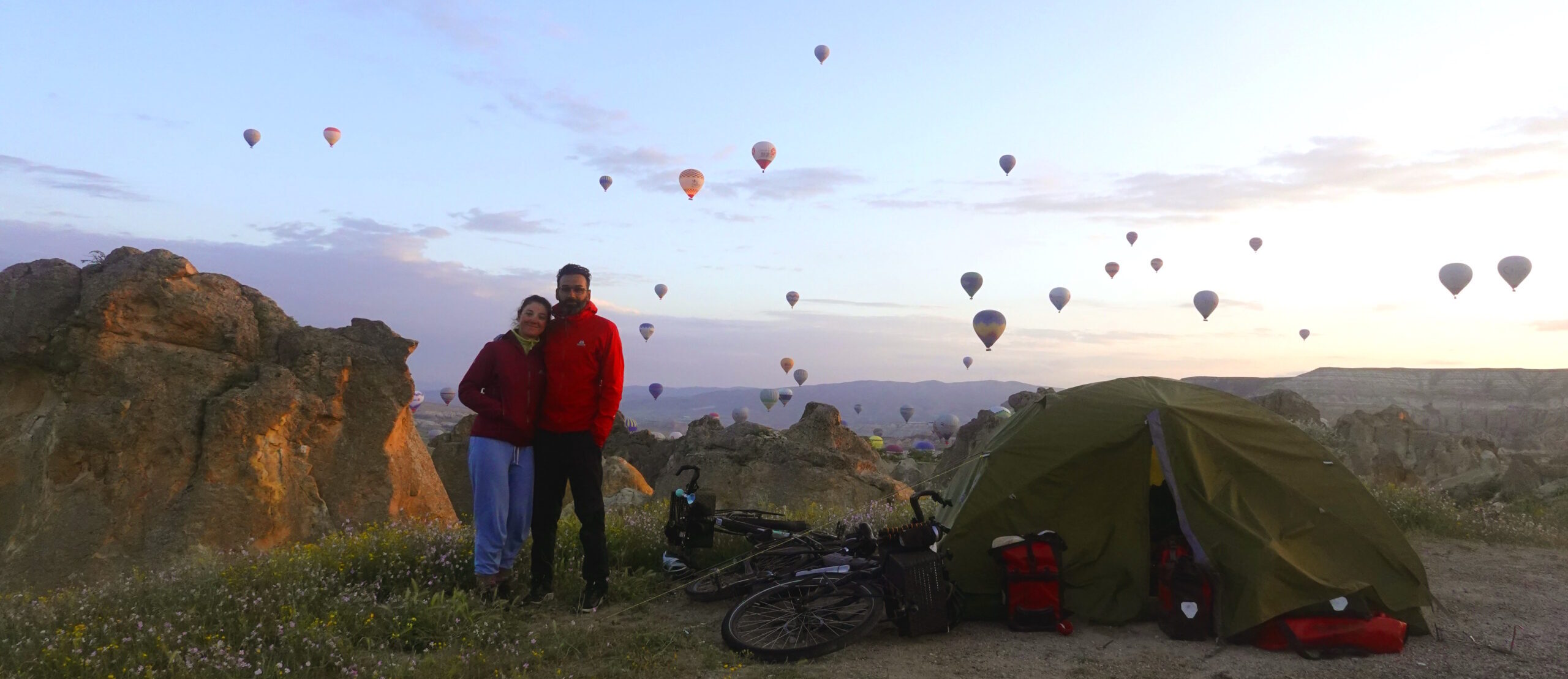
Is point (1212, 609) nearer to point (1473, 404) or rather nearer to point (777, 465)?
point (777, 465)

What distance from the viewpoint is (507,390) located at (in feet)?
22.3

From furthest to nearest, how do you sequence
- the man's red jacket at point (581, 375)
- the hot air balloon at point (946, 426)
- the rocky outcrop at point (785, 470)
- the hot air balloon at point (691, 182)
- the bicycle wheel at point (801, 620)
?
the hot air balloon at point (946, 426), the hot air balloon at point (691, 182), the rocky outcrop at point (785, 470), the man's red jacket at point (581, 375), the bicycle wheel at point (801, 620)

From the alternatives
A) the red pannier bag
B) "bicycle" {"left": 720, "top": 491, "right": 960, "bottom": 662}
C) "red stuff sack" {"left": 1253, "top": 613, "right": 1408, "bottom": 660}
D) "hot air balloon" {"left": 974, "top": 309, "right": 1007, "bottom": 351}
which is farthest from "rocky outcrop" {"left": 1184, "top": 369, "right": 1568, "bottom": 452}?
"bicycle" {"left": 720, "top": 491, "right": 960, "bottom": 662}

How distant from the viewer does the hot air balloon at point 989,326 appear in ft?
157

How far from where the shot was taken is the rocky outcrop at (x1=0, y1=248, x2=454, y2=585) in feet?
33.7

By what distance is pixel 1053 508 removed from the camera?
7.54 metres

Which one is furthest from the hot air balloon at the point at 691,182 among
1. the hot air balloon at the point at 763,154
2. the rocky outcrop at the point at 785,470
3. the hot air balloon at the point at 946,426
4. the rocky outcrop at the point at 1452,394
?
the rocky outcrop at the point at 1452,394

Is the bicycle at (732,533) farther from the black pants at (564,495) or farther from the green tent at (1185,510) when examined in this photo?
the green tent at (1185,510)

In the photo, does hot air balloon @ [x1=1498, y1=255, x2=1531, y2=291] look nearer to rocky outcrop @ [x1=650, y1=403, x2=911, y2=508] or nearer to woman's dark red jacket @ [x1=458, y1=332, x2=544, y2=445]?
rocky outcrop @ [x1=650, y1=403, x2=911, y2=508]

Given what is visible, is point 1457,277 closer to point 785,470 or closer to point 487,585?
point 785,470

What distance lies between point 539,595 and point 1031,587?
3.92 m

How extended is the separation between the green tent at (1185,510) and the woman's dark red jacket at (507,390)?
3.60 metres

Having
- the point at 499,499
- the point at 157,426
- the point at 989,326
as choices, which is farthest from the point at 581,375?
the point at 989,326

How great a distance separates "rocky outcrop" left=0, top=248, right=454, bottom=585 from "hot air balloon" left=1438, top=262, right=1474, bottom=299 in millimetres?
A: 51985
